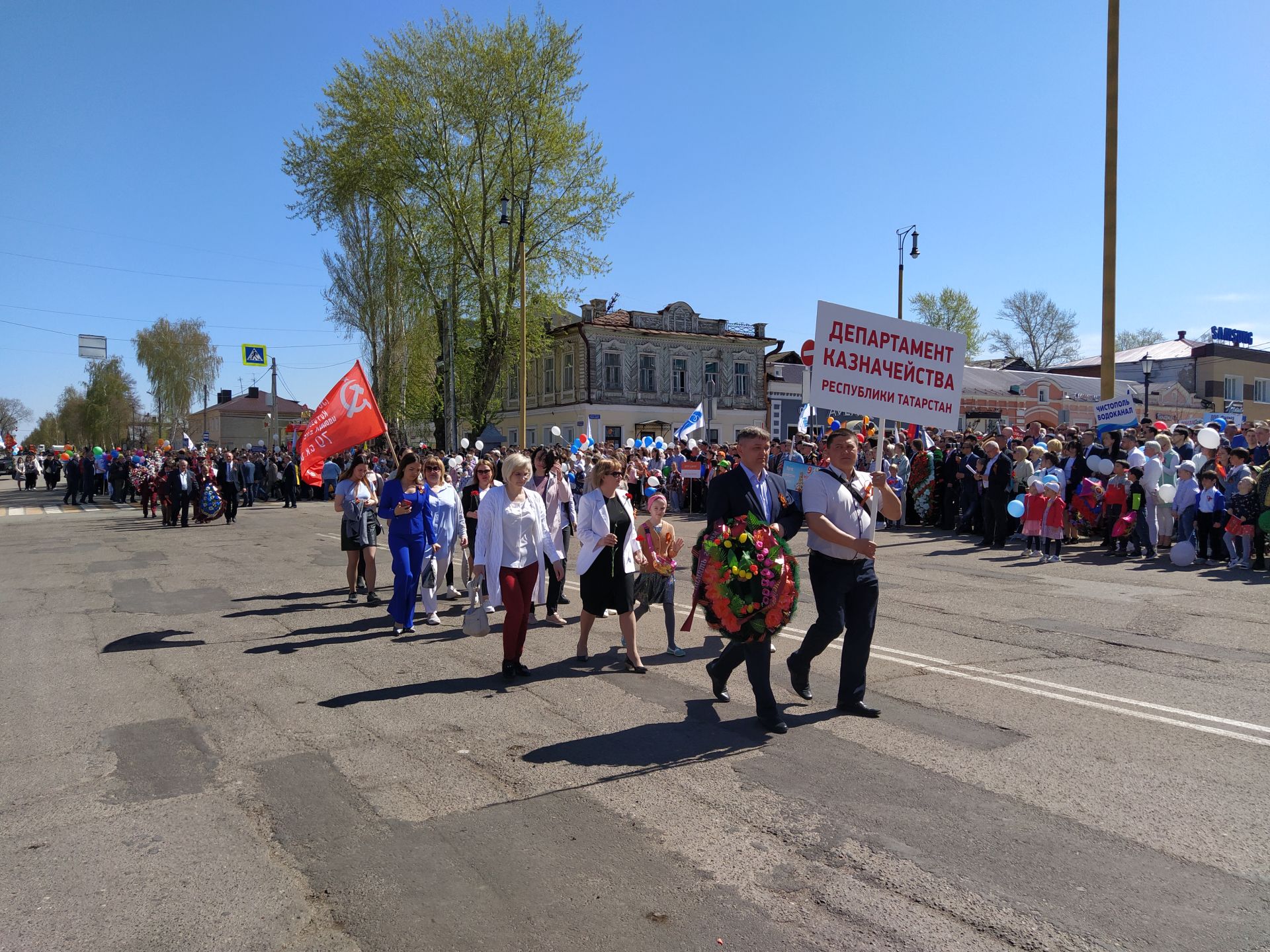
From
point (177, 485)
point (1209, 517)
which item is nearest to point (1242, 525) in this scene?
point (1209, 517)

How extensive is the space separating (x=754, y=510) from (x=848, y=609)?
0.93 m

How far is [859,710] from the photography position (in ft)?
19.8

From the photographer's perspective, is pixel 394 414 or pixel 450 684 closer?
pixel 450 684

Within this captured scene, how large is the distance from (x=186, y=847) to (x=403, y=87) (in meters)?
36.5

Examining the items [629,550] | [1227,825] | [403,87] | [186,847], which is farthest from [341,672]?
[403,87]

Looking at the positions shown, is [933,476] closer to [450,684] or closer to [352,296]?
[450,684]

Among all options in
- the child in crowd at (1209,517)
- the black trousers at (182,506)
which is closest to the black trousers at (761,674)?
the child in crowd at (1209,517)

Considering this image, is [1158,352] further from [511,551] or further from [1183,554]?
[511,551]

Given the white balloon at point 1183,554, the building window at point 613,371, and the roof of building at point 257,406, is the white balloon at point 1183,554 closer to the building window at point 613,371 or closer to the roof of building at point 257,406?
the building window at point 613,371

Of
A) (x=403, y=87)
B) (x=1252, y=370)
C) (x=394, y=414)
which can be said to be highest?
(x=403, y=87)

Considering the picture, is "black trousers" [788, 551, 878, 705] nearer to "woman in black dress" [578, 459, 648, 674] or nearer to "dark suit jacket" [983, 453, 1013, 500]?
"woman in black dress" [578, 459, 648, 674]

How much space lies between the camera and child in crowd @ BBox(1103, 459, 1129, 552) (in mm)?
14695

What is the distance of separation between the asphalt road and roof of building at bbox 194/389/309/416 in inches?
4053

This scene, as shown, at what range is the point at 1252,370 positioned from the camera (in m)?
69.8
